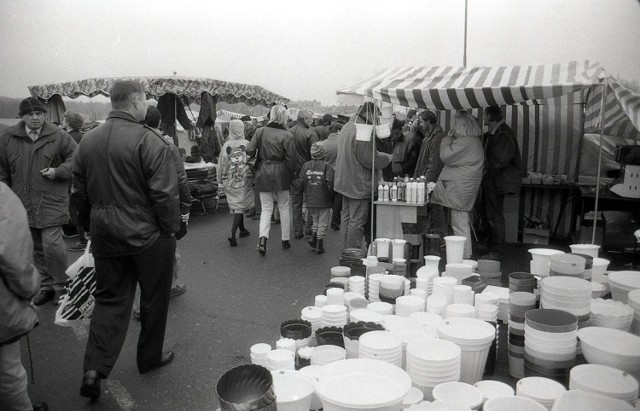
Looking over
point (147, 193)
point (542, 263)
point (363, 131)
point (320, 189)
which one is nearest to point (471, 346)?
point (542, 263)

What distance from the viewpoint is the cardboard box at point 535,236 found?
7.33 meters

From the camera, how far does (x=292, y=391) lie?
190 cm

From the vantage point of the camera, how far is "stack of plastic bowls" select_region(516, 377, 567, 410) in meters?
1.85

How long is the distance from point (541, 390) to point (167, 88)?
34.8 ft

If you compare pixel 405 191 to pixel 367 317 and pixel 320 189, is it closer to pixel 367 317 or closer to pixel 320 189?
pixel 320 189

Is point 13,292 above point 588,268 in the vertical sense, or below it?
above

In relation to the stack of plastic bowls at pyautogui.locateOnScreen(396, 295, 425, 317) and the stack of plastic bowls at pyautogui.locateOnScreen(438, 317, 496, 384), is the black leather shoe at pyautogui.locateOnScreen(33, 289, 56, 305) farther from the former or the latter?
the stack of plastic bowls at pyautogui.locateOnScreen(438, 317, 496, 384)

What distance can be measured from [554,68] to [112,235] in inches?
→ 209

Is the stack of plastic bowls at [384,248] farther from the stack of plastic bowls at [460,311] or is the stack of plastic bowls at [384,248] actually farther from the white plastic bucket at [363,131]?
the stack of plastic bowls at [460,311]

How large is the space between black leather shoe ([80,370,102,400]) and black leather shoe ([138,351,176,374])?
432mm

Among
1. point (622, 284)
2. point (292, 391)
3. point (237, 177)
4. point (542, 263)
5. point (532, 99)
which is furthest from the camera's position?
point (237, 177)

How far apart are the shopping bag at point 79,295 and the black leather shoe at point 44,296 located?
1.77 metres

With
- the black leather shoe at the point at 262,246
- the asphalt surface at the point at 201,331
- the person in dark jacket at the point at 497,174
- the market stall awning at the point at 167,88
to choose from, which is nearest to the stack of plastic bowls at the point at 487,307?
the asphalt surface at the point at 201,331

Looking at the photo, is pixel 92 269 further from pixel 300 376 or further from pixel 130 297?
pixel 300 376
